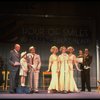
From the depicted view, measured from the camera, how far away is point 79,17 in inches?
565

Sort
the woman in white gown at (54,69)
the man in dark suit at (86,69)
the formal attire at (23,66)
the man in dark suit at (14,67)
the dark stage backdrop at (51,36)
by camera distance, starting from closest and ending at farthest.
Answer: the man in dark suit at (14,67)
the formal attire at (23,66)
the woman in white gown at (54,69)
the man in dark suit at (86,69)
the dark stage backdrop at (51,36)

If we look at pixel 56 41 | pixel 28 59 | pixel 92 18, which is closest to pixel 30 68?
pixel 28 59

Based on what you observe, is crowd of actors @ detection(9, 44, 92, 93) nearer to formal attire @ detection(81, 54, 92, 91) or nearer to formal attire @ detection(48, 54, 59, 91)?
formal attire @ detection(48, 54, 59, 91)

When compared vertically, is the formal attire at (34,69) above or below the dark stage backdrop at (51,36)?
below

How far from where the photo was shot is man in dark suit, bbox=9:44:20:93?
11.9 metres

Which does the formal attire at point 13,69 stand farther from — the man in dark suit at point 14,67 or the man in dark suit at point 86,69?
the man in dark suit at point 86,69

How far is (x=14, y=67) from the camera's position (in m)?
12.0

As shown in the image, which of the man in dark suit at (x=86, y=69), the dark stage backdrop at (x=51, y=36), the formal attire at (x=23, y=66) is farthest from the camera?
the dark stage backdrop at (x=51, y=36)

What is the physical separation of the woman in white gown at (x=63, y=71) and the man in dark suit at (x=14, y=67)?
1388mm

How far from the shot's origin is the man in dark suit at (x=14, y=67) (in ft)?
39.1

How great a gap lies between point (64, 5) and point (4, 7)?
226 centimetres

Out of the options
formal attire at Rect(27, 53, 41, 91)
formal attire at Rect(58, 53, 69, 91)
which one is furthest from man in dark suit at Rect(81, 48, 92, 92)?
formal attire at Rect(27, 53, 41, 91)

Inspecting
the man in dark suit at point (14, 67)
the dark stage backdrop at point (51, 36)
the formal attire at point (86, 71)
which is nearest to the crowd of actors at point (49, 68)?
the man in dark suit at point (14, 67)

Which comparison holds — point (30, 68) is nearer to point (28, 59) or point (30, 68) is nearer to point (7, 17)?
point (28, 59)
